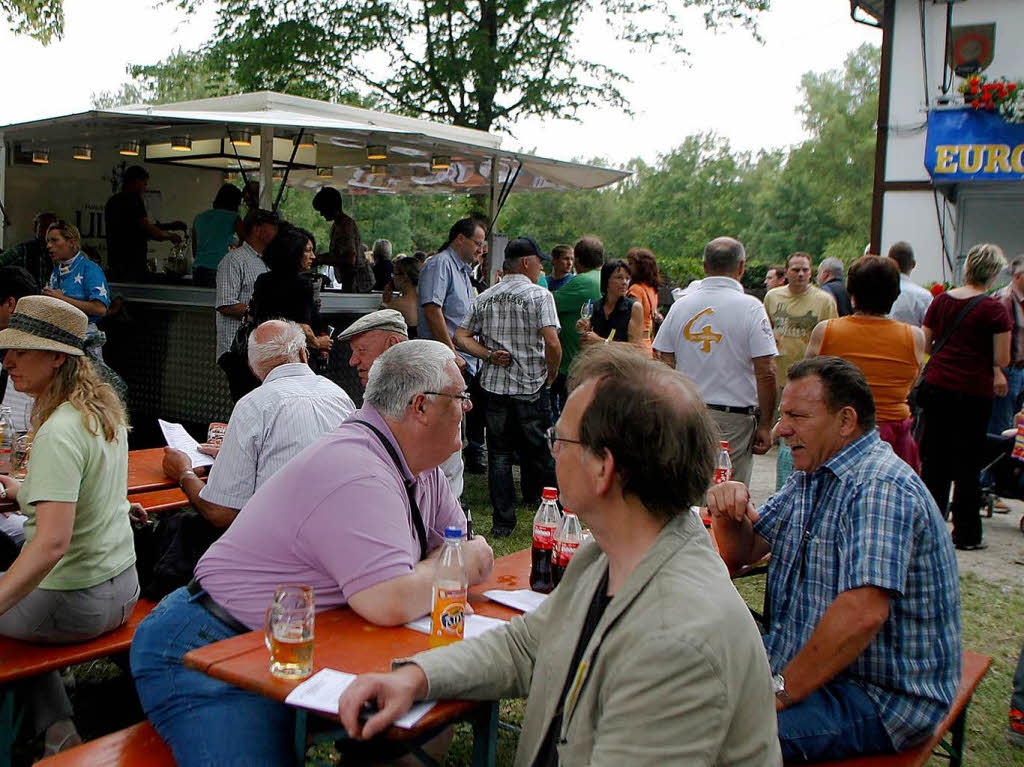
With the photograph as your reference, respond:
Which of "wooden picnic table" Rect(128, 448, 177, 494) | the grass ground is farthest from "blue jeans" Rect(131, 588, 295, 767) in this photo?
"wooden picnic table" Rect(128, 448, 177, 494)

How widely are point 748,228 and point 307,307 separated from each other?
5015 centimetres

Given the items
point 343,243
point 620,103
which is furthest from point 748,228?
point 343,243

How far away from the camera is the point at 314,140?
29.7ft

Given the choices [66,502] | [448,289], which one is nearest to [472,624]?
[66,502]

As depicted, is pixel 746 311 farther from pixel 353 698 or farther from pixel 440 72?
pixel 440 72

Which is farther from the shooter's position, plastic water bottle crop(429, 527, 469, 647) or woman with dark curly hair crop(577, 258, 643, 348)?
woman with dark curly hair crop(577, 258, 643, 348)

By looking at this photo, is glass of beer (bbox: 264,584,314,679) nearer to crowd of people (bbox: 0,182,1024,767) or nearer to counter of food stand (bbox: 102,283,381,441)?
crowd of people (bbox: 0,182,1024,767)

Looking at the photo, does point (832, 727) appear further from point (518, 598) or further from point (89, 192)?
point (89, 192)

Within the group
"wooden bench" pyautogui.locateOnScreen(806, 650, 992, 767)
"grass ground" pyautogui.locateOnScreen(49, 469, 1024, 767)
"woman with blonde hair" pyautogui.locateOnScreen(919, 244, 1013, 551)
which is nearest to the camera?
"wooden bench" pyautogui.locateOnScreen(806, 650, 992, 767)

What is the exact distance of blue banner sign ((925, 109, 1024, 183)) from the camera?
1248 cm

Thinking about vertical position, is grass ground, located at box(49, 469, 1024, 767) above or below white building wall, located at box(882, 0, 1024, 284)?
below

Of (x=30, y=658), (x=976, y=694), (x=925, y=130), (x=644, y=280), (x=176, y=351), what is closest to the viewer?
(x=30, y=658)

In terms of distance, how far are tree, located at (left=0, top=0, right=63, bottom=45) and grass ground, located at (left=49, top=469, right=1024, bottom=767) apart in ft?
31.5

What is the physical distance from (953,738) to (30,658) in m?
2.83
